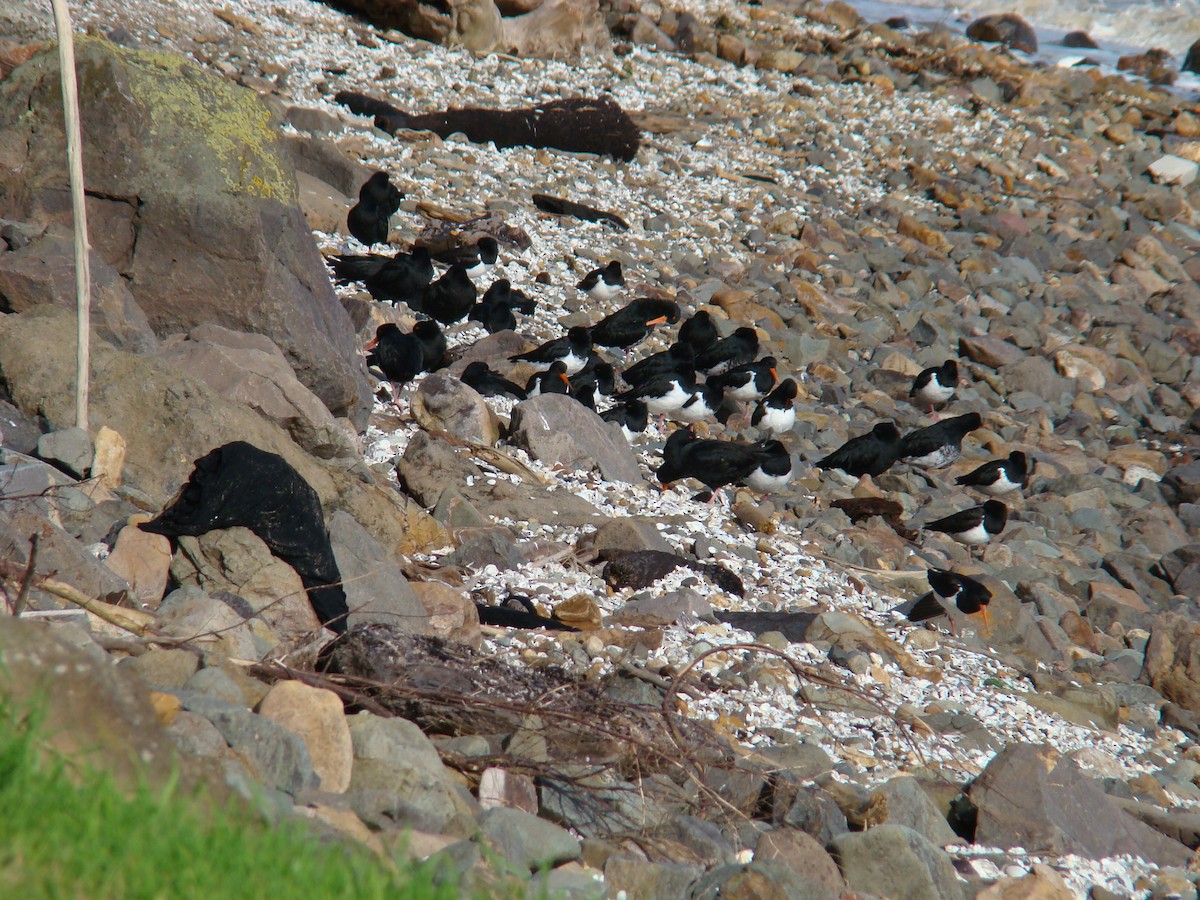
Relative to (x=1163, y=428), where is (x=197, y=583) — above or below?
above

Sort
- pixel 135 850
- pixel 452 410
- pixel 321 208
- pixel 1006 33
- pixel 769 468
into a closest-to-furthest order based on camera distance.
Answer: pixel 135 850 → pixel 452 410 → pixel 769 468 → pixel 321 208 → pixel 1006 33

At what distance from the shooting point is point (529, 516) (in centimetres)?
727

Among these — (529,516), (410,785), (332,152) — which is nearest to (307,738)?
(410,785)

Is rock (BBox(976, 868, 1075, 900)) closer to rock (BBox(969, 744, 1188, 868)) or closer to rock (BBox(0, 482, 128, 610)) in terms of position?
rock (BBox(969, 744, 1188, 868))

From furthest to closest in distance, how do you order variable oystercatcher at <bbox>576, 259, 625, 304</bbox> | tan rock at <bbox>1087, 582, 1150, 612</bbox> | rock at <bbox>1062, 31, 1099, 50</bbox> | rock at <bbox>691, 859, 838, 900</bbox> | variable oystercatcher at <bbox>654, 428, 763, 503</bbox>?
rock at <bbox>1062, 31, 1099, 50</bbox>, variable oystercatcher at <bbox>576, 259, 625, 304</bbox>, variable oystercatcher at <bbox>654, 428, 763, 503</bbox>, tan rock at <bbox>1087, 582, 1150, 612</bbox>, rock at <bbox>691, 859, 838, 900</bbox>

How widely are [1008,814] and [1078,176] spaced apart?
15.7 meters

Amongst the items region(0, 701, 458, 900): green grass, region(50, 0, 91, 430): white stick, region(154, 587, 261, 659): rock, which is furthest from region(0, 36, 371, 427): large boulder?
region(0, 701, 458, 900): green grass

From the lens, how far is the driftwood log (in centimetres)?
1461

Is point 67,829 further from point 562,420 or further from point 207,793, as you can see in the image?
point 562,420

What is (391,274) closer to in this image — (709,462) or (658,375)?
(658,375)

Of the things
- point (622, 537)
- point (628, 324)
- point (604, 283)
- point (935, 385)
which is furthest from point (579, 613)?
point (935, 385)

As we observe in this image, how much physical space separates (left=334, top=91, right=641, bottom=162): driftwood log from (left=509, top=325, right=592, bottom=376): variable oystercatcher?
5.38 m

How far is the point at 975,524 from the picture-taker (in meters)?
9.20

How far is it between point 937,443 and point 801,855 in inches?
292
